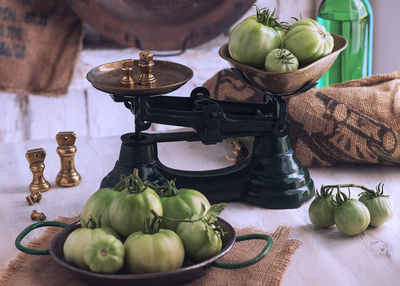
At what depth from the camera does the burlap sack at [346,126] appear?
1.37 metres

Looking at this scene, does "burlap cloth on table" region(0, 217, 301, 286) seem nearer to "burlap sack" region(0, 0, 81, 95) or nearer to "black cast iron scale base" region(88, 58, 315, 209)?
"black cast iron scale base" region(88, 58, 315, 209)

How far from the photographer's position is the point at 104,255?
83 centimetres

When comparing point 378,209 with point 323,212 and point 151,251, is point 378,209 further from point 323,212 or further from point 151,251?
point 151,251

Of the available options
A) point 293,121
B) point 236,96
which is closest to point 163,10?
point 236,96

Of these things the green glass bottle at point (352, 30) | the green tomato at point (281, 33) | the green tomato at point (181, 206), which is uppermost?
the green tomato at point (281, 33)

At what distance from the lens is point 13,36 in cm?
208

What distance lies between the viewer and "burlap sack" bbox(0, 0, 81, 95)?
2.06 metres

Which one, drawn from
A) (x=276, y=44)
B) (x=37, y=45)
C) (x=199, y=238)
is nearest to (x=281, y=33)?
(x=276, y=44)

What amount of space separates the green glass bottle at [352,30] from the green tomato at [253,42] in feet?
1.85

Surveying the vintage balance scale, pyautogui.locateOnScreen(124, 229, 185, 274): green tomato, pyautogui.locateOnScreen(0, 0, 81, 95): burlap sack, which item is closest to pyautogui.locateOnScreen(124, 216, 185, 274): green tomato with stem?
pyautogui.locateOnScreen(124, 229, 185, 274): green tomato

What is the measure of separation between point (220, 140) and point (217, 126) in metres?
0.03

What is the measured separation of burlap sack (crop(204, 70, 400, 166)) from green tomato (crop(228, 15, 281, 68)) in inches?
12.2

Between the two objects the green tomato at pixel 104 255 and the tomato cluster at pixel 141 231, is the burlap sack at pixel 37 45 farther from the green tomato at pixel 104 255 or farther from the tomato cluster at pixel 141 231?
the green tomato at pixel 104 255

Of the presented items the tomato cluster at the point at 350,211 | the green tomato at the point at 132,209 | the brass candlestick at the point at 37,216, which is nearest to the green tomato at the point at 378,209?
the tomato cluster at the point at 350,211
